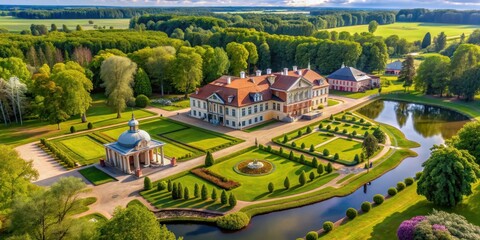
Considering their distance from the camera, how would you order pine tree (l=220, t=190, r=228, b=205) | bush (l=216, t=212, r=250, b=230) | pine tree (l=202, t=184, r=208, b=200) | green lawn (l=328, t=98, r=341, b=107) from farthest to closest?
green lawn (l=328, t=98, r=341, b=107)
pine tree (l=202, t=184, r=208, b=200)
pine tree (l=220, t=190, r=228, b=205)
bush (l=216, t=212, r=250, b=230)

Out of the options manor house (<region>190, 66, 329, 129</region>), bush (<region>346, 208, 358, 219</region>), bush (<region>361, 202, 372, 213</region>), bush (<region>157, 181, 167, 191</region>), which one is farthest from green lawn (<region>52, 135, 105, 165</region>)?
bush (<region>361, 202, 372, 213</region>)

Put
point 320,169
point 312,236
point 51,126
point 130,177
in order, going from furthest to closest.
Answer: point 51,126 → point 130,177 → point 320,169 → point 312,236

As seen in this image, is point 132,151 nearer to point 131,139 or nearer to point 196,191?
point 131,139

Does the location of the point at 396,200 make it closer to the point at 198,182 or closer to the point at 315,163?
the point at 315,163

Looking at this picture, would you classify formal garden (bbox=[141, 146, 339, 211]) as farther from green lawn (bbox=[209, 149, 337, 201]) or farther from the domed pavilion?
the domed pavilion

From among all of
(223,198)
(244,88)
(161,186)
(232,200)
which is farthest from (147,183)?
(244,88)

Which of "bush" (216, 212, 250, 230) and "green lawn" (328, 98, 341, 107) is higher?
"bush" (216, 212, 250, 230)

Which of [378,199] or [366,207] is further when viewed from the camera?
[378,199]
